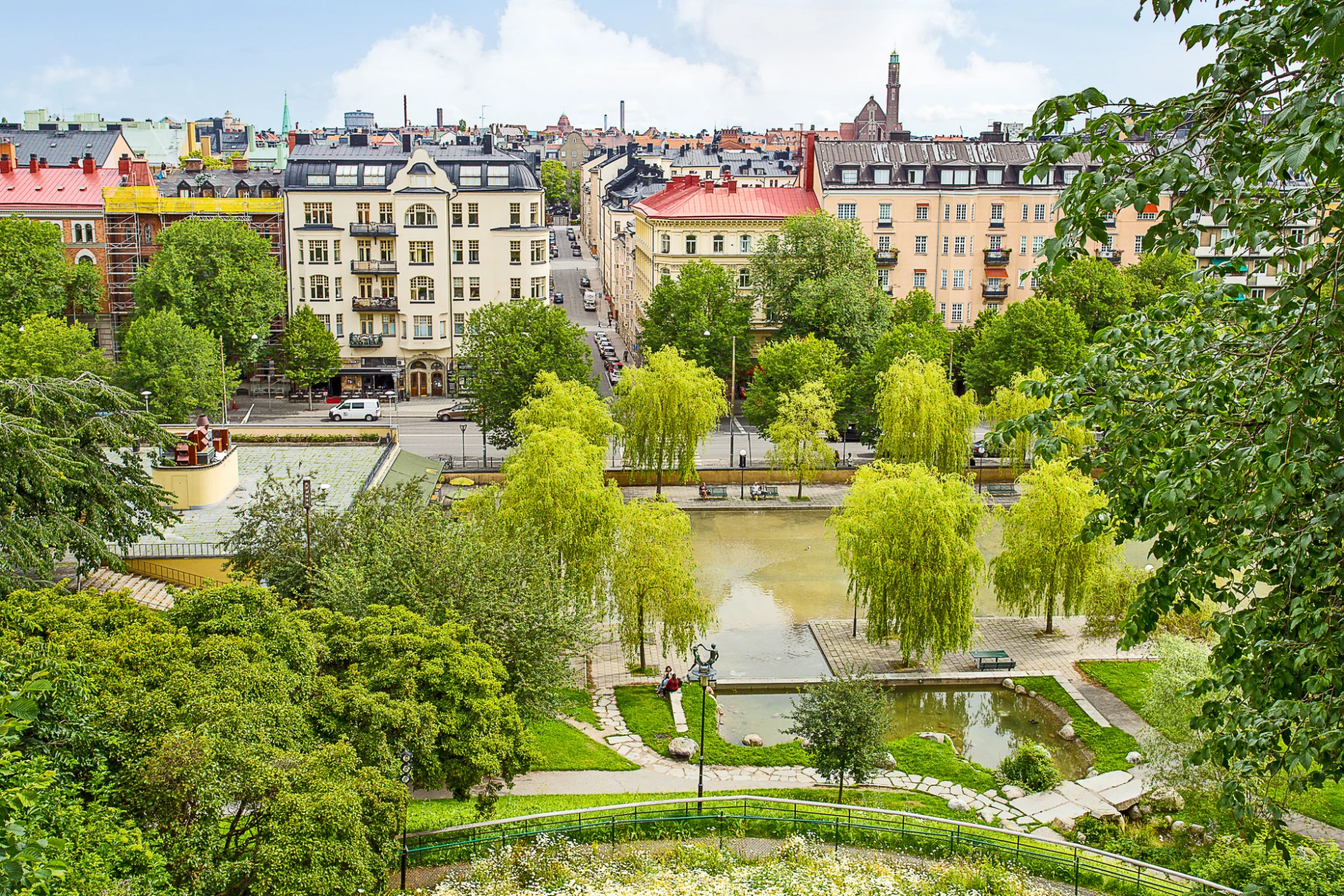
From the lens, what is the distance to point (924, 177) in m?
76.4

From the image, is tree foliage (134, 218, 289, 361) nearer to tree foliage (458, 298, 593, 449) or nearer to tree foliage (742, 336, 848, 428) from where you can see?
tree foliage (458, 298, 593, 449)

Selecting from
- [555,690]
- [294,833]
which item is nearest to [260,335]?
[555,690]

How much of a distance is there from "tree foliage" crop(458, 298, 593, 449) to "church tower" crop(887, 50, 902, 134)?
82829mm

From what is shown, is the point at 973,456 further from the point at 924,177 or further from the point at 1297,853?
the point at 1297,853

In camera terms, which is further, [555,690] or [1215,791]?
[555,690]

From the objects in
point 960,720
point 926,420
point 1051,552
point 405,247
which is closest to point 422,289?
point 405,247

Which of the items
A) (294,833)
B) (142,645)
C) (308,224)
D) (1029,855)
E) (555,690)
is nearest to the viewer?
(294,833)

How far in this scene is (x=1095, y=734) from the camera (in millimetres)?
31047

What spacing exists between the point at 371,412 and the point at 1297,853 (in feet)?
178

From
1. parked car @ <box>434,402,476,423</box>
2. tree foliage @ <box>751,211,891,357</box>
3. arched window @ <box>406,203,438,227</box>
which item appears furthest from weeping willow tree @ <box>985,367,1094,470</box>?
arched window @ <box>406,203,438,227</box>

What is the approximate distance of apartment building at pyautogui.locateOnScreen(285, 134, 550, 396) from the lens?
71750 mm

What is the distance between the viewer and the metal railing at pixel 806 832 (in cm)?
2206

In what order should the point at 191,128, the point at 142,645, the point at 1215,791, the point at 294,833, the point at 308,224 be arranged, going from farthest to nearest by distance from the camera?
the point at 191,128 → the point at 308,224 → the point at 1215,791 → the point at 142,645 → the point at 294,833

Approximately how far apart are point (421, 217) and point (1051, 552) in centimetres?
4692
